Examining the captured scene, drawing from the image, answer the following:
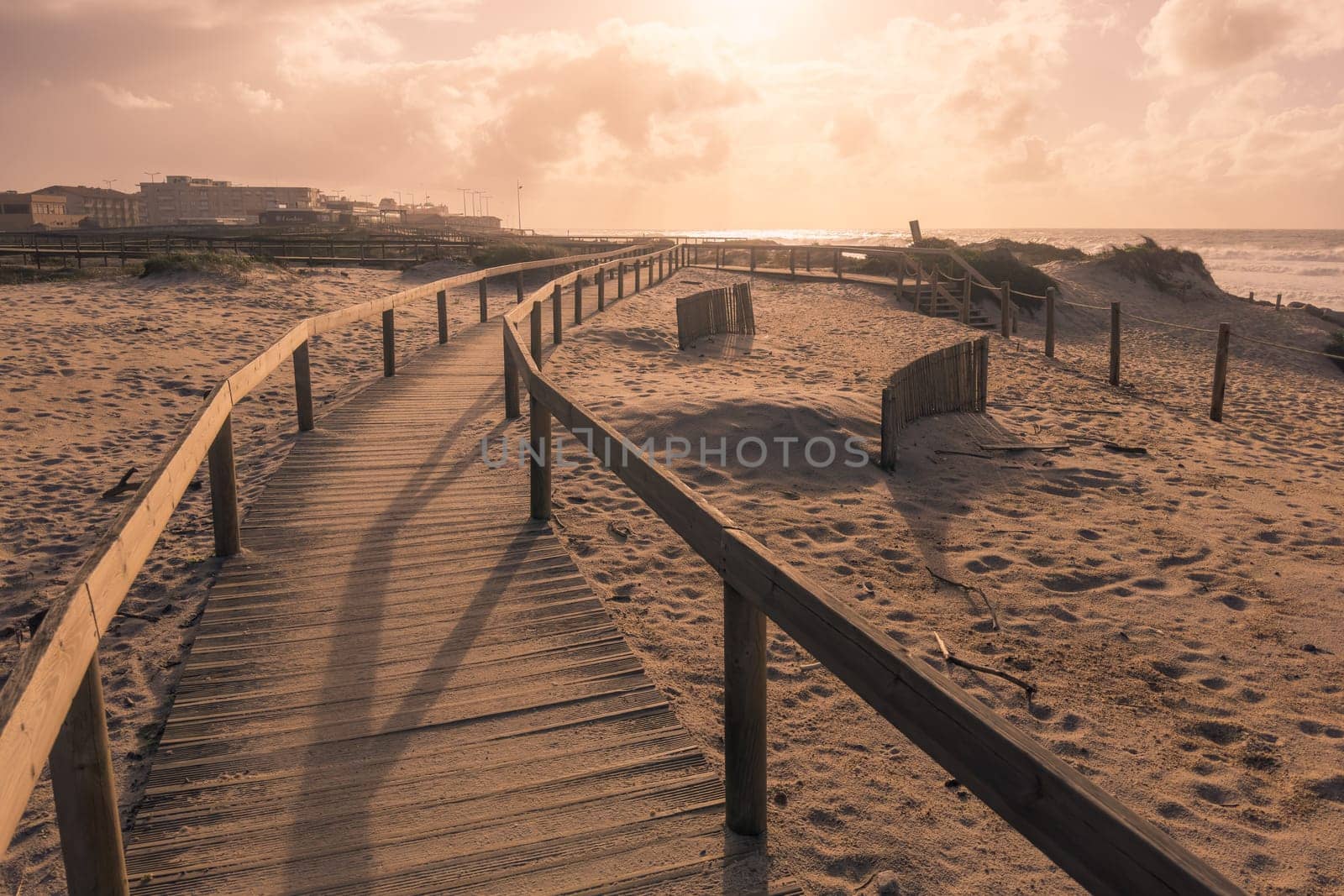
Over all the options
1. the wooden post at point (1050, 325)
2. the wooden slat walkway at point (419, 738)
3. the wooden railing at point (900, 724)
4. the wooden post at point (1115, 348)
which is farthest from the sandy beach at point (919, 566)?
the wooden post at point (1050, 325)

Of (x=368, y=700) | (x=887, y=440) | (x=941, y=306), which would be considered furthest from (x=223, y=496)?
(x=941, y=306)

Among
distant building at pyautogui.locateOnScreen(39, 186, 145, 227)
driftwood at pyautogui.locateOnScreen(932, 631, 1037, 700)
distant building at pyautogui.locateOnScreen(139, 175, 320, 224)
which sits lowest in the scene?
driftwood at pyautogui.locateOnScreen(932, 631, 1037, 700)

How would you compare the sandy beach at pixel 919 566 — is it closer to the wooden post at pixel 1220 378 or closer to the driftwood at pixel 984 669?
the driftwood at pixel 984 669

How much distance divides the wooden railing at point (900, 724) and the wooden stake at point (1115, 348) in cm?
1330

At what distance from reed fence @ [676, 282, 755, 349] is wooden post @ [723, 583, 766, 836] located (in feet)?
39.1

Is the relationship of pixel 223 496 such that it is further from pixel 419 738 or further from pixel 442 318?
pixel 442 318

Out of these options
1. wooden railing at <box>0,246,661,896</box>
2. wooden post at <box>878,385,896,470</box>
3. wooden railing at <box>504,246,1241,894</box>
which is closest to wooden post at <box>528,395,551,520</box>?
wooden railing at <box>504,246,1241,894</box>

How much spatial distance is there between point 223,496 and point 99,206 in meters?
133

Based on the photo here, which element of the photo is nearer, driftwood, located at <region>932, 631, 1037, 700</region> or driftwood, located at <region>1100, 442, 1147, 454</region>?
driftwood, located at <region>932, 631, 1037, 700</region>

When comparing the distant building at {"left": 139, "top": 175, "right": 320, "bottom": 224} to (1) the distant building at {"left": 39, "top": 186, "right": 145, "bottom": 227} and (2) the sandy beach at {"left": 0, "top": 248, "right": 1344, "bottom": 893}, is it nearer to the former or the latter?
(1) the distant building at {"left": 39, "top": 186, "right": 145, "bottom": 227}

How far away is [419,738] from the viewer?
11.4ft

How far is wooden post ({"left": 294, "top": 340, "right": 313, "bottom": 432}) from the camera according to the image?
7793 millimetres

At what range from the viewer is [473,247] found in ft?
115

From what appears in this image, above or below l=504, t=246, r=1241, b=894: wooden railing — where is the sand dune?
below
